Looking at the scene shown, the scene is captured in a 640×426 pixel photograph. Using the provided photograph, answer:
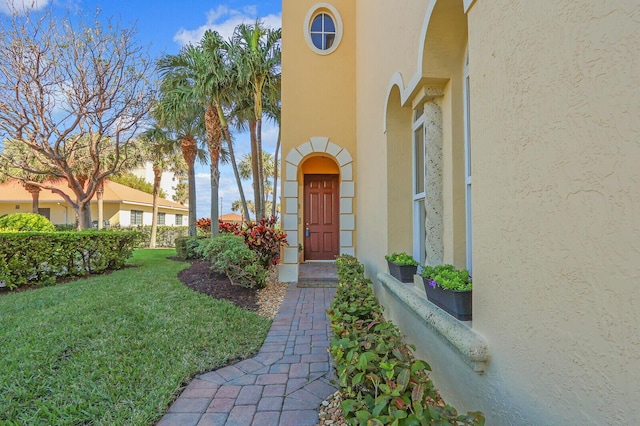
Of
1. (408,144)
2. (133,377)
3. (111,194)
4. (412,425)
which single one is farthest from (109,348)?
(111,194)

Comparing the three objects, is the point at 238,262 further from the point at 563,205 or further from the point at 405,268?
the point at 563,205

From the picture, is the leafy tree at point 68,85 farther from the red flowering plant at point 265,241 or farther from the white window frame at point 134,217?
the white window frame at point 134,217

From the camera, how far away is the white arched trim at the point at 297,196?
7559 mm

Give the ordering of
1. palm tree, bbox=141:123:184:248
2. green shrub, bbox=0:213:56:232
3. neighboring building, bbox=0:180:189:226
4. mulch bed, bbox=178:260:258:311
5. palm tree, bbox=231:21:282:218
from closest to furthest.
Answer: mulch bed, bbox=178:260:258:311 → palm tree, bbox=231:21:282:218 → green shrub, bbox=0:213:56:232 → palm tree, bbox=141:123:184:248 → neighboring building, bbox=0:180:189:226

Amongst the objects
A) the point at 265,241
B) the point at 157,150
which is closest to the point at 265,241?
the point at 265,241

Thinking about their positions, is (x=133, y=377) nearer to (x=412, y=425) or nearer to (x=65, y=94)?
(x=412, y=425)

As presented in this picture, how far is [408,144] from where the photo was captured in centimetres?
378

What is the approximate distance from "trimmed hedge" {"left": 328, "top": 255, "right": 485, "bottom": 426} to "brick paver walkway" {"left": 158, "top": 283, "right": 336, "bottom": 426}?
2.74 ft

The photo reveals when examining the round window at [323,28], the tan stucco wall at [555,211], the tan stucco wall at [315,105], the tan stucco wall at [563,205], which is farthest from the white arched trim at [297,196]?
the tan stucco wall at [563,205]

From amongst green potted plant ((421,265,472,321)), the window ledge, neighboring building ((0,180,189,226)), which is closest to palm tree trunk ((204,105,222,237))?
the window ledge

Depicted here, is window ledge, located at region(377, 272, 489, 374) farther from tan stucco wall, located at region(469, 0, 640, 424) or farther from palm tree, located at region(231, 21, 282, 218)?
palm tree, located at region(231, 21, 282, 218)

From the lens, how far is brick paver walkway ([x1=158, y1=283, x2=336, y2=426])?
2.56 meters

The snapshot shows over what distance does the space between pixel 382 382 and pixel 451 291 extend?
26.2 inches

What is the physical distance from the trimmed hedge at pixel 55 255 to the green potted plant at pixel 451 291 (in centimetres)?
860
